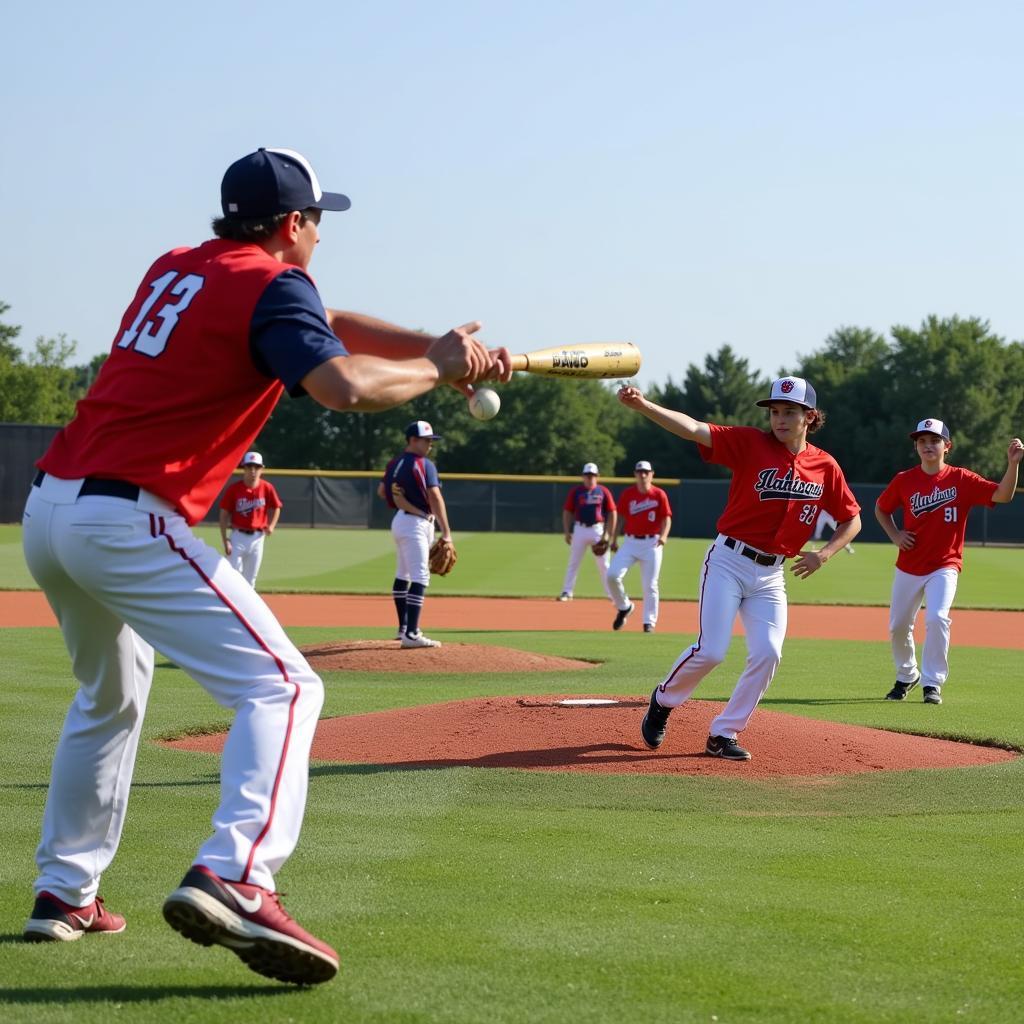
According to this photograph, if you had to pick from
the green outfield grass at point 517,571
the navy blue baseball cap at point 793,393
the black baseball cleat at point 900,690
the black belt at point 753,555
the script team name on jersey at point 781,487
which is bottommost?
the green outfield grass at point 517,571

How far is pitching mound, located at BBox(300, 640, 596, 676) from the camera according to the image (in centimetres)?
1217

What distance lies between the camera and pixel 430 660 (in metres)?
12.4

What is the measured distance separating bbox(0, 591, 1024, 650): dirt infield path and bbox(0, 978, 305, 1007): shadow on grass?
13.7m

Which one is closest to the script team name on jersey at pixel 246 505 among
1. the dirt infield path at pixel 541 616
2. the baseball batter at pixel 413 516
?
the dirt infield path at pixel 541 616

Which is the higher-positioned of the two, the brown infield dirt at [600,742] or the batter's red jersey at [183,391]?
the batter's red jersey at [183,391]

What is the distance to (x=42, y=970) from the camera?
3.75 meters

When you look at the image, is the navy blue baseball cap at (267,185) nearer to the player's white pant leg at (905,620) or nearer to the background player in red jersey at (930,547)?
the background player in red jersey at (930,547)

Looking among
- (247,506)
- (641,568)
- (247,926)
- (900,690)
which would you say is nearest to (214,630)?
(247,926)

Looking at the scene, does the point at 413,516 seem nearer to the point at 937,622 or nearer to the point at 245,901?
the point at 937,622

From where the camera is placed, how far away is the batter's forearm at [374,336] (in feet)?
13.7

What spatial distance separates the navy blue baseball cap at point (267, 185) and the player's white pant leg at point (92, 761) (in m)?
0.99

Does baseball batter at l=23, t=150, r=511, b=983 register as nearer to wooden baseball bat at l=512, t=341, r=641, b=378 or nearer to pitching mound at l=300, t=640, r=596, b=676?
wooden baseball bat at l=512, t=341, r=641, b=378

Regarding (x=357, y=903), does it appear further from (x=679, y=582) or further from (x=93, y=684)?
(x=679, y=582)

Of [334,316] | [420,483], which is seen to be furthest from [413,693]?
[334,316]
